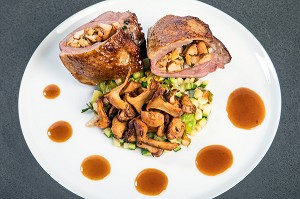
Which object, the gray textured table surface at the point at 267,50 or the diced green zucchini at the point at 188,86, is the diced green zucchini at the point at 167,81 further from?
the gray textured table surface at the point at 267,50

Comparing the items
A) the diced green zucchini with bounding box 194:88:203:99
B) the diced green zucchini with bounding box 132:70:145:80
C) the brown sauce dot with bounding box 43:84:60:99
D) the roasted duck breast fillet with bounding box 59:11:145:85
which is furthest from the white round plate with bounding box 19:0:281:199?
the diced green zucchini with bounding box 132:70:145:80

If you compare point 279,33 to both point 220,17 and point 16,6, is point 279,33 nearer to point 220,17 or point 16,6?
point 220,17

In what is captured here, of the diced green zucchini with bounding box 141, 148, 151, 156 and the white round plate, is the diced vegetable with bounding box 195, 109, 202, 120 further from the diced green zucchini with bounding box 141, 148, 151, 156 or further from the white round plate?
the diced green zucchini with bounding box 141, 148, 151, 156

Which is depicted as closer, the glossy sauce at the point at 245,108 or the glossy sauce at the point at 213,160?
the glossy sauce at the point at 213,160

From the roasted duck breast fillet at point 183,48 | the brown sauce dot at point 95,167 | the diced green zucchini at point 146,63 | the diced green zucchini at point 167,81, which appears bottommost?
the brown sauce dot at point 95,167

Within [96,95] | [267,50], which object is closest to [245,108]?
[267,50]

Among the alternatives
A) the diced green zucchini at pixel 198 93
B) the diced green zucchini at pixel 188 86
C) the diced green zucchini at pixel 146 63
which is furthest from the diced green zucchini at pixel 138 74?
the diced green zucchini at pixel 198 93
